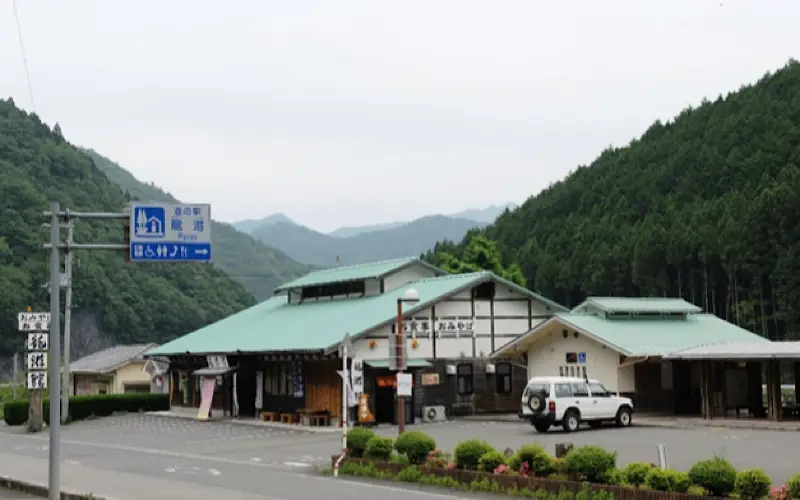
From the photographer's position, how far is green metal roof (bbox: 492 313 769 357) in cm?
3272

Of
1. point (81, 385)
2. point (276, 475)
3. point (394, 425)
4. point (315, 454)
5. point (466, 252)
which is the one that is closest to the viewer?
point (276, 475)

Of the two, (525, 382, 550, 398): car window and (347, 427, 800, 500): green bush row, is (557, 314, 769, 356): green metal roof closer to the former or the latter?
(525, 382, 550, 398): car window

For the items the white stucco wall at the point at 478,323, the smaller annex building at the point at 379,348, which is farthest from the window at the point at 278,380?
the white stucco wall at the point at 478,323

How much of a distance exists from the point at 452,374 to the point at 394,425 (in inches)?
145

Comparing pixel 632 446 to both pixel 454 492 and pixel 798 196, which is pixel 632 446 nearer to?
pixel 454 492

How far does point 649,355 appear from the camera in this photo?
32.0 metres

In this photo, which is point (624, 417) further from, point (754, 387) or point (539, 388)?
point (754, 387)

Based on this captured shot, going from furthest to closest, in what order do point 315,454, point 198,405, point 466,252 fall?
point 466,252 < point 198,405 < point 315,454

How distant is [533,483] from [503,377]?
21.8m

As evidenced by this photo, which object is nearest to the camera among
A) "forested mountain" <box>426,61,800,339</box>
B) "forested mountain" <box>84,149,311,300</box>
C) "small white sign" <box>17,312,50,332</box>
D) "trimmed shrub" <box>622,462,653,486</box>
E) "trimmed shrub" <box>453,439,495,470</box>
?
"trimmed shrub" <box>622,462,653,486</box>

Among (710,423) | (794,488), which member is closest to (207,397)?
(710,423)

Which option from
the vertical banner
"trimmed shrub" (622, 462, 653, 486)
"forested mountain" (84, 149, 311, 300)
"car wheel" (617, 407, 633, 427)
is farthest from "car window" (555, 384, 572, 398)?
"forested mountain" (84, 149, 311, 300)

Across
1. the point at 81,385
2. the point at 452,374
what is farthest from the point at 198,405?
the point at 81,385

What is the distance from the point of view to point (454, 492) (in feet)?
57.9
